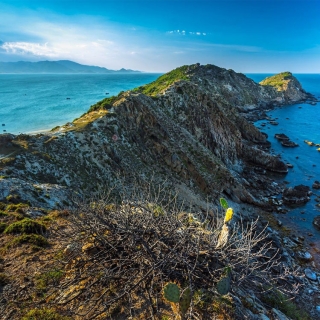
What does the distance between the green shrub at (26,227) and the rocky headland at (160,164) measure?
1.93m

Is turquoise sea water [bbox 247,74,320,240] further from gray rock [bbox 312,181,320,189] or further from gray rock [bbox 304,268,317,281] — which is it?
gray rock [bbox 304,268,317,281]

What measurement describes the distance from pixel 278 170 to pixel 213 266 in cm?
4614

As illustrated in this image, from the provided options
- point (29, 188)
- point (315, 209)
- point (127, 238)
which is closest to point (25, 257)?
point (127, 238)

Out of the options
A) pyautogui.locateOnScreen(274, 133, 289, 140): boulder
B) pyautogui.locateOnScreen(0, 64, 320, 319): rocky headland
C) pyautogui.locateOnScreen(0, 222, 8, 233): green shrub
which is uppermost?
pyautogui.locateOnScreen(0, 222, 8, 233): green shrub

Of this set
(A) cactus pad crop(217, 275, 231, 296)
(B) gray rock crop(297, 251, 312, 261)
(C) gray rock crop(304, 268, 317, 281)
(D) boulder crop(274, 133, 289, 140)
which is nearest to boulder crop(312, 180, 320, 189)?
(B) gray rock crop(297, 251, 312, 261)

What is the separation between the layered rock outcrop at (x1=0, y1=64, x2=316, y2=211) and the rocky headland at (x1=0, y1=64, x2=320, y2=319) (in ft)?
0.42

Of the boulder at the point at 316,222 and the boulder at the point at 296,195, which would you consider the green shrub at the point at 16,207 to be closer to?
the boulder at the point at 316,222

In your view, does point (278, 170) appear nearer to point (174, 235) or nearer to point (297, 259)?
point (297, 259)

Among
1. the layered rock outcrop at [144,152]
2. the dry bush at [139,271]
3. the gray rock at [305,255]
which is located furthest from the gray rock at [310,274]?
the dry bush at [139,271]

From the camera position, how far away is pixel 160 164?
3547cm

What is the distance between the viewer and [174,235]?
26.9 ft

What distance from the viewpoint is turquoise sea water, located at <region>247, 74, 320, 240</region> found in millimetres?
33844

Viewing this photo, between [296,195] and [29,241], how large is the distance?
131 ft

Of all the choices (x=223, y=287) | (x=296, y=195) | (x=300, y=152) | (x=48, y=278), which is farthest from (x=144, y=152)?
(x=300, y=152)
